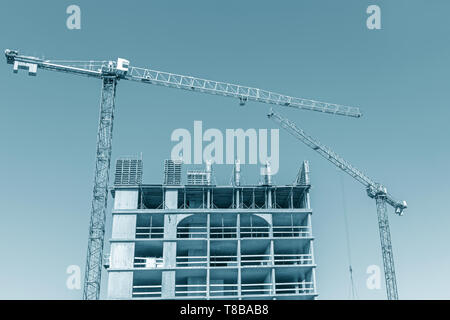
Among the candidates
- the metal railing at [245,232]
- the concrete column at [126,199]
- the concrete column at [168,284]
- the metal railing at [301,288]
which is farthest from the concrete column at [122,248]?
the metal railing at [301,288]

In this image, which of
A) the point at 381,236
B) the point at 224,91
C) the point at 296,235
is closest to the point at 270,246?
the point at 296,235

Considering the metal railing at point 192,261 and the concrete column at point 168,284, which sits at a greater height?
the metal railing at point 192,261

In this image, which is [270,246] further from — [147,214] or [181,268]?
[147,214]

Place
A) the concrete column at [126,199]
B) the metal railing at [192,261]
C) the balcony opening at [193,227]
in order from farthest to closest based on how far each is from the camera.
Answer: the balcony opening at [193,227] < the concrete column at [126,199] < the metal railing at [192,261]

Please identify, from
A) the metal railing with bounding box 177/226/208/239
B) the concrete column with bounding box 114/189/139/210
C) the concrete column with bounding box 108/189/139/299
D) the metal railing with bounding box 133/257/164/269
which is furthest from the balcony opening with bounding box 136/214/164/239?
the metal railing with bounding box 133/257/164/269

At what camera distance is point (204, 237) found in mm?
61562

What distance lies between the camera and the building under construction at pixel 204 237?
5772 cm

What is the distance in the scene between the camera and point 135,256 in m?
61.5

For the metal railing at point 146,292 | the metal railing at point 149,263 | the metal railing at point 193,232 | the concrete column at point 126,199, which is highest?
the concrete column at point 126,199

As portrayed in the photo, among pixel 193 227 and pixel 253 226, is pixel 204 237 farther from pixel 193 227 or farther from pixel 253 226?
pixel 253 226

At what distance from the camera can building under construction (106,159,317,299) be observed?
5772 centimetres

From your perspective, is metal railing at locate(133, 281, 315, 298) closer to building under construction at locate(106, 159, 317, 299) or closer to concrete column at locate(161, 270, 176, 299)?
building under construction at locate(106, 159, 317, 299)

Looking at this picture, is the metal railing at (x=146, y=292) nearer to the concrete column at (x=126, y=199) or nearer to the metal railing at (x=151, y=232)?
the metal railing at (x=151, y=232)
